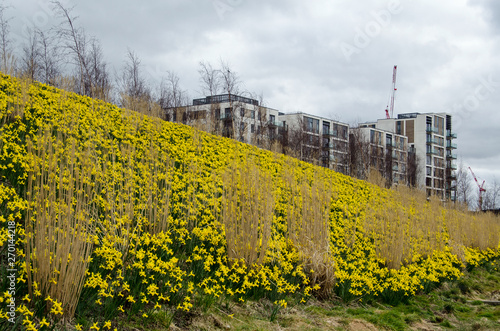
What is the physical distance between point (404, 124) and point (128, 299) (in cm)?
6994

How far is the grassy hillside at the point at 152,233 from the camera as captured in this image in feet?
9.88

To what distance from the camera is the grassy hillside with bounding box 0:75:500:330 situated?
119 inches

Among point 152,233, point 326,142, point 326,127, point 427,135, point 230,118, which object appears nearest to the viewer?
point 152,233

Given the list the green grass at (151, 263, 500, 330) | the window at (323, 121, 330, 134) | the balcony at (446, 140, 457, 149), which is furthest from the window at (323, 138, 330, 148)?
the green grass at (151, 263, 500, 330)

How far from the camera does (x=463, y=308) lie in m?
6.61

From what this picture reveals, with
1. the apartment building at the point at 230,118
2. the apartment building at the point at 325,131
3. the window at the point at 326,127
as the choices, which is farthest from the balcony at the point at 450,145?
the apartment building at the point at 230,118

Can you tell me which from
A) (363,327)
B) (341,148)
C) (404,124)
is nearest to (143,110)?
(363,327)

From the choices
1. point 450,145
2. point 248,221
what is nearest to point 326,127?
point 450,145

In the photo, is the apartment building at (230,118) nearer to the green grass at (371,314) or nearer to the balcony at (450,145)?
the green grass at (371,314)

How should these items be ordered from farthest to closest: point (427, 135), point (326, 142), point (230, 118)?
1. point (427, 135)
2. point (326, 142)
3. point (230, 118)

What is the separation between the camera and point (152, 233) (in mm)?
4578

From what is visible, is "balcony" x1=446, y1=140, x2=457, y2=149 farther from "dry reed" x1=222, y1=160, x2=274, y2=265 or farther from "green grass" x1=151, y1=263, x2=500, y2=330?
"dry reed" x1=222, y1=160, x2=274, y2=265

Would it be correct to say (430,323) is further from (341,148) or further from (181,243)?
(341,148)

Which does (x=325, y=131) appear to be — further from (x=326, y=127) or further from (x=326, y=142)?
(x=326, y=142)
